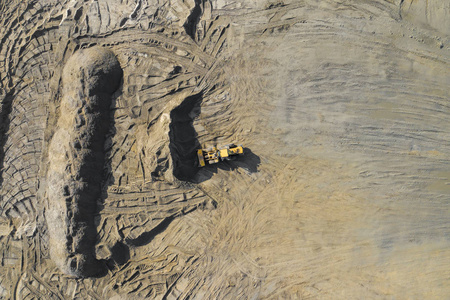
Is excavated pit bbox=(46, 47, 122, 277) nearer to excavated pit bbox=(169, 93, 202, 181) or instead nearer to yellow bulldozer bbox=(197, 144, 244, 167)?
excavated pit bbox=(169, 93, 202, 181)

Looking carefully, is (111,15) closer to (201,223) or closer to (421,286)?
(201,223)

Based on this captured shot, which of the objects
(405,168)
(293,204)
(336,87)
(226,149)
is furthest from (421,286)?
(226,149)

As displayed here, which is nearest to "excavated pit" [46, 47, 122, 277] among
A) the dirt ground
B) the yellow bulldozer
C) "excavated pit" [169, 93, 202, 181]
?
the dirt ground

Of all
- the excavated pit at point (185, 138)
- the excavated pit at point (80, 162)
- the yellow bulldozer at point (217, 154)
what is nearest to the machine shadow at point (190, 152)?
the excavated pit at point (185, 138)

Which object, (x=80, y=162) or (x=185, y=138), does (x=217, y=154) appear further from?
(x=80, y=162)

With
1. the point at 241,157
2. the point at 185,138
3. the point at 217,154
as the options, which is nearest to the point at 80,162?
the point at 185,138
